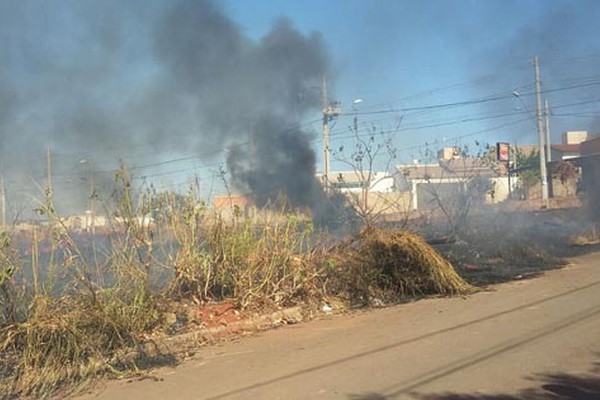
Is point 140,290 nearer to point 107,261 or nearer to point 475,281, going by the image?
point 107,261

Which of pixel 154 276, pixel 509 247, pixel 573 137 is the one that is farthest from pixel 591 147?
pixel 573 137

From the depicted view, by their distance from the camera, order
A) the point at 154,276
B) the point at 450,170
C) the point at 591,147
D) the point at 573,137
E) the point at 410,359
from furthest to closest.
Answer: the point at 573,137 → the point at 591,147 → the point at 450,170 → the point at 154,276 → the point at 410,359

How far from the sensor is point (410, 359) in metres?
5.46

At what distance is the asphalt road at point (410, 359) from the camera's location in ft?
15.1

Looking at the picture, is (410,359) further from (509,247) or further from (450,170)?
(450,170)

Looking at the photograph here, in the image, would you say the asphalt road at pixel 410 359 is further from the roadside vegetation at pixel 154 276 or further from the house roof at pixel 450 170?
the house roof at pixel 450 170

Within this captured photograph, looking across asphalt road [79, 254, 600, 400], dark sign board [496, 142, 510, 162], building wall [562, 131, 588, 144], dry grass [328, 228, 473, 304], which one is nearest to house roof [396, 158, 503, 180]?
dark sign board [496, 142, 510, 162]

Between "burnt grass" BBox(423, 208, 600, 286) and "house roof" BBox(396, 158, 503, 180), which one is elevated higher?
"house roof" BBox(396, 158, 503, 180)

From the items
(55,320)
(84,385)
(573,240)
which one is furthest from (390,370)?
(573,240)

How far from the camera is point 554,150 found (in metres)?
54.2

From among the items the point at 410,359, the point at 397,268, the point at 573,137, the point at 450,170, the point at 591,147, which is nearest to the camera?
the point at 410,359

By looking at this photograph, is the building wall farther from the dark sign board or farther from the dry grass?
the dry grass

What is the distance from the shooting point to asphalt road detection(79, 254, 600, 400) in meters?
4.59

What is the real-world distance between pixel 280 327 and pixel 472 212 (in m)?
11.8
